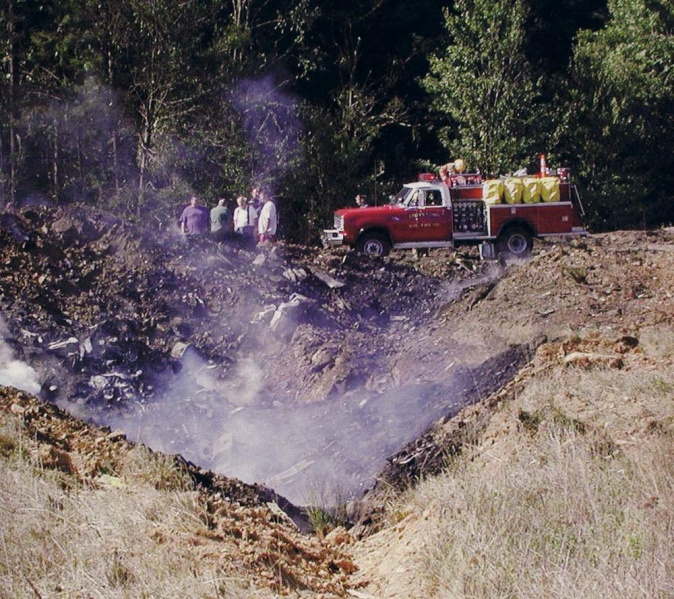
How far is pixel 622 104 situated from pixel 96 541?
1081 inches

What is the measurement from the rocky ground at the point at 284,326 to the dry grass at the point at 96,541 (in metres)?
3.73

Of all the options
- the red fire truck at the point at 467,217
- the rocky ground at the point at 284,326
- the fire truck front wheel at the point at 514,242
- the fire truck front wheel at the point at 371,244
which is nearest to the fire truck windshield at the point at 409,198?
the red fire truck at the point at 467,217

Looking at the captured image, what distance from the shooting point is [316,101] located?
32438 millimetres

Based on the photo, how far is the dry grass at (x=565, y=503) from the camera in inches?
274

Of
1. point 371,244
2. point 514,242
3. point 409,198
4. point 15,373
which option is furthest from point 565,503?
point 514,242

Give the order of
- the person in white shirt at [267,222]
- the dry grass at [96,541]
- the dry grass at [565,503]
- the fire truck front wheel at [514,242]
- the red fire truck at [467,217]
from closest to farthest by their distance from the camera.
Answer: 1. the dry grass at [96,541]
2. the dry grass at [565,503]
3. the person in white shirt at [267,222]
4. the red fire truck at [467,217]
5. the fire truck front wheel at [514,242]

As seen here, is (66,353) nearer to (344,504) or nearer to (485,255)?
(344,504)

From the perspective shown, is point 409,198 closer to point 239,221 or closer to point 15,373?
point 239,221

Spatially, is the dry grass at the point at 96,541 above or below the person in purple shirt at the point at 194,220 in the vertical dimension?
below

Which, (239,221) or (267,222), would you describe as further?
(239,221)

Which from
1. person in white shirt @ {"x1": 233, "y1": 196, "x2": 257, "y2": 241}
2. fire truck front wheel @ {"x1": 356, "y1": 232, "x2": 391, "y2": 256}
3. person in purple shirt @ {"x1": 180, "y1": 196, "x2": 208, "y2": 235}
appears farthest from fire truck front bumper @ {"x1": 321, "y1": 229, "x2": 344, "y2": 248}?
person in purple shirt @ {"x1": 180, "y1": 196, "x2": 208, "y2": 235}

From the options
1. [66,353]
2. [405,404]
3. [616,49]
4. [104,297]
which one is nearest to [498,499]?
[405,404]

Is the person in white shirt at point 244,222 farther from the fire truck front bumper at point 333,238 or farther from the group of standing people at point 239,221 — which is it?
the fire truck front bumper at point 333,238

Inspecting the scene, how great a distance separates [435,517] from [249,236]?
13503mm
